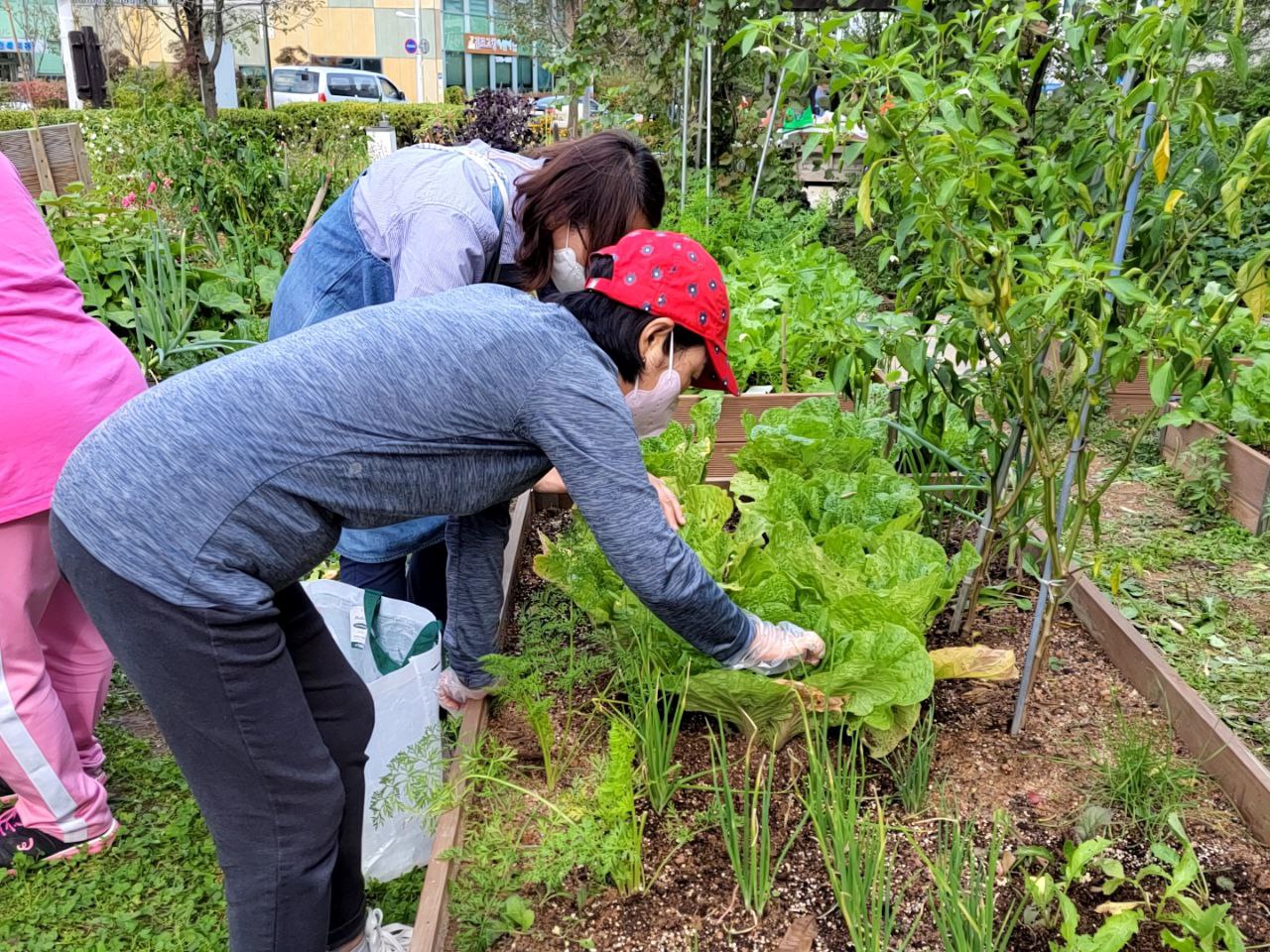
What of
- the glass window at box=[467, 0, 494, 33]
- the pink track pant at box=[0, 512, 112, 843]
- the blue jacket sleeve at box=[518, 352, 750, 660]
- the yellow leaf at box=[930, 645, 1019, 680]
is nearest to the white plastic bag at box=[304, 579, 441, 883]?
the pink track pant at box=[0, 512, 112, 843]

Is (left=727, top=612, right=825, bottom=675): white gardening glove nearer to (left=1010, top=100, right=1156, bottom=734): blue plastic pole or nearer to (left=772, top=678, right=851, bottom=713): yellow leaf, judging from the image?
(left=772, top=678, right=851, bottom=713): yellow leaf

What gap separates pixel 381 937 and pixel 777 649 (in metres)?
0.90

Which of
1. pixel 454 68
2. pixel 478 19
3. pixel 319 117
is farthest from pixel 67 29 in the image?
pixel 478 19

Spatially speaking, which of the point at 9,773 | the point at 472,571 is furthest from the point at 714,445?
the point at 9,773

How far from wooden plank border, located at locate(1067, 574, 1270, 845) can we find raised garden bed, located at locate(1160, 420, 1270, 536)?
3.93 ft

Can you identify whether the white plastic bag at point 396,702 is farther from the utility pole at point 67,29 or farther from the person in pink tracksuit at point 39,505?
the utility pole at point 67,29

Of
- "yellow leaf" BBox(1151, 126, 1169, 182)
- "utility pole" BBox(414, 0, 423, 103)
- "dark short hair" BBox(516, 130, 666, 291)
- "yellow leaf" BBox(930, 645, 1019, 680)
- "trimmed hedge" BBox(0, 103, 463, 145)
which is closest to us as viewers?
"yellow leaf" BBox(1151, 126, 1169, 182)

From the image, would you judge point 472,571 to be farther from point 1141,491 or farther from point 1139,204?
point 1141,491

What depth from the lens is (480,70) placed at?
40.1m

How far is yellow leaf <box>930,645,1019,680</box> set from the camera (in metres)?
2.16

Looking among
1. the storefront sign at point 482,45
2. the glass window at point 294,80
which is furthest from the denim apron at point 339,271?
the storefront sign at point 482,45

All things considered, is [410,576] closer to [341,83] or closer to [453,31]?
[341,83]

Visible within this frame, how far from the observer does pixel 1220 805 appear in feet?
6.47

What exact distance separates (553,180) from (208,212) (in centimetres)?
401
